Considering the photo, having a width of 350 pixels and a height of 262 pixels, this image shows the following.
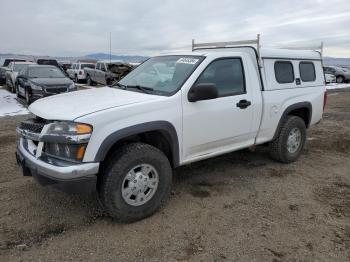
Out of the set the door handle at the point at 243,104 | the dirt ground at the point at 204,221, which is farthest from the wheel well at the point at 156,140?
the door handle at the point at 243,104

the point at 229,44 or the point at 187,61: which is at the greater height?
the point at 229,44

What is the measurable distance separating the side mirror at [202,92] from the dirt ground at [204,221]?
1.27 m

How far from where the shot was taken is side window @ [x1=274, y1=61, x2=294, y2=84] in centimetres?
520

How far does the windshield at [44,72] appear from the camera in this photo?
1257 cm

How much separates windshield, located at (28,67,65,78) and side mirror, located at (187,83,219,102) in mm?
10015

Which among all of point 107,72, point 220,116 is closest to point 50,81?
point 220,116

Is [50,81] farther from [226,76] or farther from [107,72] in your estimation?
[107,72]

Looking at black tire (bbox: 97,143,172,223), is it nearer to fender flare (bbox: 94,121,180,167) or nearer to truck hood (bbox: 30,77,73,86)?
fender flare (bbox: 94,121,180,167)

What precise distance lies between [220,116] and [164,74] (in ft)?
2.89

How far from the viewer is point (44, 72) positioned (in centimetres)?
1285

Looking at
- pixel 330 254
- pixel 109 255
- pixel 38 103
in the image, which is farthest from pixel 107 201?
pixel 330 254

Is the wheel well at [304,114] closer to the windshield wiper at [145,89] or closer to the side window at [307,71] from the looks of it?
the side window at [307,71]

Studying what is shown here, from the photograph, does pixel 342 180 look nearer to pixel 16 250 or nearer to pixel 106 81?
pixel 16 250

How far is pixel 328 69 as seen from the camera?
1118 inches
